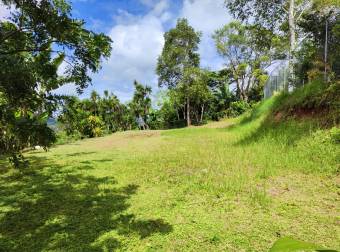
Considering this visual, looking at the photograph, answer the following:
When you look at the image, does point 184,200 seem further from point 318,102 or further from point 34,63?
point 318,102

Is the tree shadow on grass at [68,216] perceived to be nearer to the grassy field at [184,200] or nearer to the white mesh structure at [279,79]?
the grassy field at [184,200]

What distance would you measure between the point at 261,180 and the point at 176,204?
7.66 feet

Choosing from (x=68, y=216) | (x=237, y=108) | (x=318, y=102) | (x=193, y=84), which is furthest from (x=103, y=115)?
(x=68, y=216)

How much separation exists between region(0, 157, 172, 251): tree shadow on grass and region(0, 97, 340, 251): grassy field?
18 millimetres

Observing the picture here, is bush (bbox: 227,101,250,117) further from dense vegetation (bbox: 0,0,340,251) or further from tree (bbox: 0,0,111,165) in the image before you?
tree (bbox: 0,0,111,165)

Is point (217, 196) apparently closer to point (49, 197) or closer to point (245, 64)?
point (49, 197)

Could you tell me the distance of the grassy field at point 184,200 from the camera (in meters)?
4.91

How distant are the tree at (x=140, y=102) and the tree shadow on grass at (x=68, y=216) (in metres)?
27.2

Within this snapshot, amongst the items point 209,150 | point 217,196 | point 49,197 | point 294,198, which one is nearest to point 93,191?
point 49,197

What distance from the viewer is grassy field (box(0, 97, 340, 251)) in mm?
4910

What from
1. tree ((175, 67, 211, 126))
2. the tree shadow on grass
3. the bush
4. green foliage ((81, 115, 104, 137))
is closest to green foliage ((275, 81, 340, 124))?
the tree shadow on grass

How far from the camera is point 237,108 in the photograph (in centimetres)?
3491

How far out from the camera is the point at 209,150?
1208 cm

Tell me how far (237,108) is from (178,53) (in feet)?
29.0
